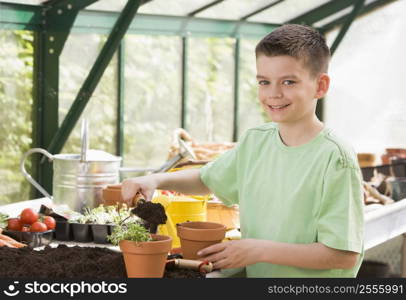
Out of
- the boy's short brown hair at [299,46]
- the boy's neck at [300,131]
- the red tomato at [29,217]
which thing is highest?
the boy's short brown hair at [299,46]

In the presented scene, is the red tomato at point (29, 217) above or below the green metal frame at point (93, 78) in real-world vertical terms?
→ below

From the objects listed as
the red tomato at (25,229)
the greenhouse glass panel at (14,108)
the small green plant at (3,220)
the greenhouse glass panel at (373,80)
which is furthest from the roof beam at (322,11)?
the red tomato at (25,229)

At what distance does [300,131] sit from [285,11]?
715cm

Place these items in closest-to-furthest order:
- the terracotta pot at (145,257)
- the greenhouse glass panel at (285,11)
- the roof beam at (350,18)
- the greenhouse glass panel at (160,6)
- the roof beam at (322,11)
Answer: the terracotta pot at (145,257), the greenhouse glass panel at (160,6), the greenhouse glass panel at (285,11), the roof beam at (350,18), the roof beam at (322,11)

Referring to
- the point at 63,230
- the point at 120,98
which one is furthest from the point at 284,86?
the point at 120,98

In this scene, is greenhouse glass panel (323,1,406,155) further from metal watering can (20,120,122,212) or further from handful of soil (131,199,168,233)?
handful of soil (131,199,168,233)

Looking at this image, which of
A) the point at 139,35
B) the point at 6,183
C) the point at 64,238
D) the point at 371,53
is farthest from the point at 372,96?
the point at 64,238

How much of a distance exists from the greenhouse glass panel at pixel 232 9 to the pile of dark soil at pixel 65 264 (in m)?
6.00

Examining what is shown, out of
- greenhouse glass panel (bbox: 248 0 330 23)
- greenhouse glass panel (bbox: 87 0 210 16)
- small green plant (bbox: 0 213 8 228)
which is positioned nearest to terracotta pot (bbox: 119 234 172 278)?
small green plant (bbox: 0 213 8 228)

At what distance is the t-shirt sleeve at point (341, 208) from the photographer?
6.93 feet

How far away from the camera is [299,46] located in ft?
7.13

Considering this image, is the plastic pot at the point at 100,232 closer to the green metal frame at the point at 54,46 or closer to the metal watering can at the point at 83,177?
the metal watering can at the point at 83,177

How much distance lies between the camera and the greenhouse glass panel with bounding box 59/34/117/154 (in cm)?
674

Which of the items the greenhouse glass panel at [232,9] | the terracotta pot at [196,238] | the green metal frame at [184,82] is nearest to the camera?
the terracotta pot at [196,238]
